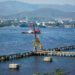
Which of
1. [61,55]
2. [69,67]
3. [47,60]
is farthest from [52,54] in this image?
[69,67]

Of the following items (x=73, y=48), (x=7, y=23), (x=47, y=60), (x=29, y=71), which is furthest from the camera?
(x=7, y=23)

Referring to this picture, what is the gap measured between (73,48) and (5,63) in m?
12.5

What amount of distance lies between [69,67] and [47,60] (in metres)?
3.14

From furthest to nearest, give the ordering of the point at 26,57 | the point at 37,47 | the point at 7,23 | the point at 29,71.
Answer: the point at 7,23 < the point at 37,47 < the point at 26,57 < the point at 29,71

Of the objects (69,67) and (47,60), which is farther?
(47,60)

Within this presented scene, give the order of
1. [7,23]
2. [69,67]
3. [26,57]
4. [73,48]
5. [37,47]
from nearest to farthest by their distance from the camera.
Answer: [69,67] → [26,57] → [37,47] → [73,48] → [7,23]

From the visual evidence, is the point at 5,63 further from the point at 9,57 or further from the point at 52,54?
the point at 52,54

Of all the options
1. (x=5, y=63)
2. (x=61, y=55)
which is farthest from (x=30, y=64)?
(x=61, y=55)

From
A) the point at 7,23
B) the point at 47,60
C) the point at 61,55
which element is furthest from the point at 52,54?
the point at 7,23

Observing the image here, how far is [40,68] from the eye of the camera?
3033cm

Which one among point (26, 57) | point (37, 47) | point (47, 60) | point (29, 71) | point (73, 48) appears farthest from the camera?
point (73, 48)

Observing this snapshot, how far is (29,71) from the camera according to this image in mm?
29000

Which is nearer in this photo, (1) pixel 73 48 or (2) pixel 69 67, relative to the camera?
(2) pixel 69 67

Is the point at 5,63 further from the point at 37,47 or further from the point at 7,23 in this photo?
the point at 7,23
